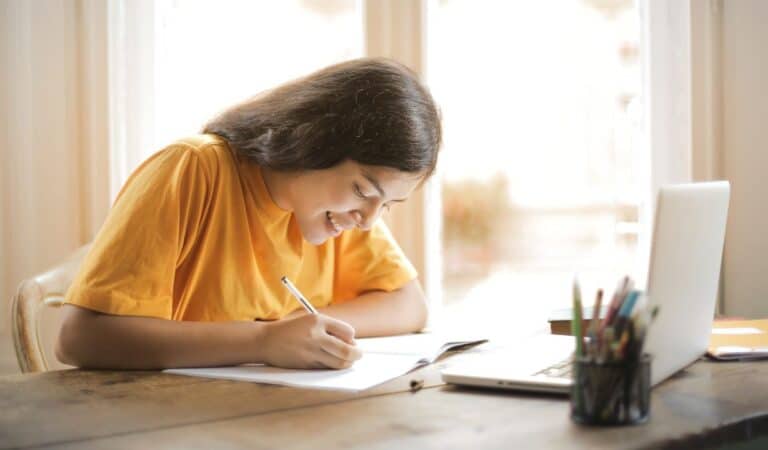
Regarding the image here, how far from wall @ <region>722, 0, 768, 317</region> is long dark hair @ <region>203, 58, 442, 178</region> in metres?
1.07

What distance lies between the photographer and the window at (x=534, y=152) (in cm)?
253

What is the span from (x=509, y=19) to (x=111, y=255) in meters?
1.47

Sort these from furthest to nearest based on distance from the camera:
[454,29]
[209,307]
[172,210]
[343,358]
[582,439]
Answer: [454,29], [209,307], [172,210], [343,358], [582,439]

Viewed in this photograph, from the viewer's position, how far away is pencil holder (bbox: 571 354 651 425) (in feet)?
3.21

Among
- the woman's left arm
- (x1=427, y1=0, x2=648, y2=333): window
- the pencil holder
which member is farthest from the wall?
the pencil holder

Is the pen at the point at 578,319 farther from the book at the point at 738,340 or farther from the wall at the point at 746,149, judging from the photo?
the wall at the point at 746,149

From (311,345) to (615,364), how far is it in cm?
54

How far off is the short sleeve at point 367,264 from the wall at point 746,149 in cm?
94

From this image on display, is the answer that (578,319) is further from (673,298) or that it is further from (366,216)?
(366,216)

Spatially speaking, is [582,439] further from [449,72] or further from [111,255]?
[449,72]

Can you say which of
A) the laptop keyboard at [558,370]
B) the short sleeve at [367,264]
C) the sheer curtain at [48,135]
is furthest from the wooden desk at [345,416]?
the sheer curtain at [48,135]

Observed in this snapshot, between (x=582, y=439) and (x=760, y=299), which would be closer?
(x=582, y=439)

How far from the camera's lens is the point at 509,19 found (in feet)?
8.29

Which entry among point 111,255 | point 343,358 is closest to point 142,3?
point 111,255
